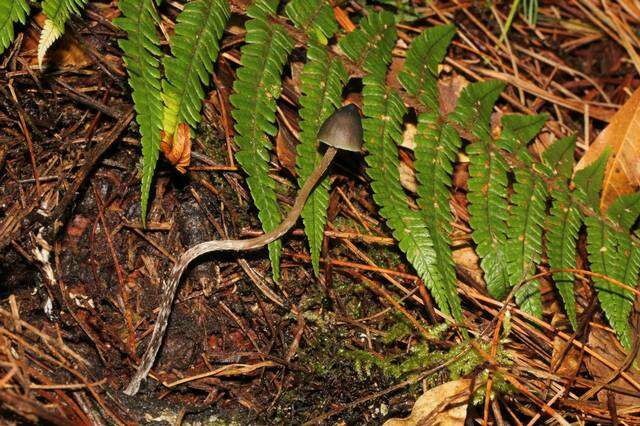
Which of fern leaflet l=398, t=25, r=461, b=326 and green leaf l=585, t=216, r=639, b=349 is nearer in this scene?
fern leaflet l=398, t=25, r=461, b=326

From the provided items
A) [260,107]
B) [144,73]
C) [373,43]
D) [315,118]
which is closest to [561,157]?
[373,43]

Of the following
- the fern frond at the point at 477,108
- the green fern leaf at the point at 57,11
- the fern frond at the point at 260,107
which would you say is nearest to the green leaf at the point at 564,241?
the fern frond at the point at 477,108

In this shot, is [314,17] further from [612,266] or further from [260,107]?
[612,266]

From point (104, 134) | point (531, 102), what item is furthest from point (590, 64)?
point (104, 134)

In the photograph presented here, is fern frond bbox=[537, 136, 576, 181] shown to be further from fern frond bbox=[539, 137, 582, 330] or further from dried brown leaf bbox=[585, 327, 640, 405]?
dried brown leaf bbox=[585, 327, 640, 405]

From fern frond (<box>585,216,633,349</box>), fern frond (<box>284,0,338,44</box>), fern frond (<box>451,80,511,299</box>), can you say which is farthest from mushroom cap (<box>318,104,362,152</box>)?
fern frond (<box>585,216,633,349</box>)

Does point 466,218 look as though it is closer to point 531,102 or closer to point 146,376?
point 531,102

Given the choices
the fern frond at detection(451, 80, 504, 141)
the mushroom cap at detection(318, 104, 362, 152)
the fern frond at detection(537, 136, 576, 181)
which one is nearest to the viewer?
the mushroom cap at detection(318, 104, 362, 152)
